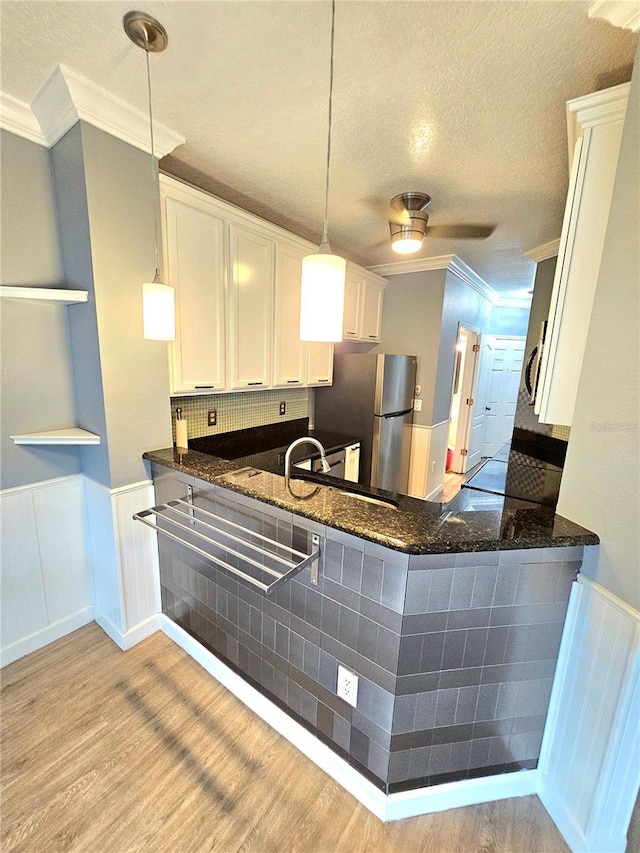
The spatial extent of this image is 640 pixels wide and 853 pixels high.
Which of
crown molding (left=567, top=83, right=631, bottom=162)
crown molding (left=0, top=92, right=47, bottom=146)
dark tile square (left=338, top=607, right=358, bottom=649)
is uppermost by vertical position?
crown molding (left=0, top=92, right=47, bottom=146)

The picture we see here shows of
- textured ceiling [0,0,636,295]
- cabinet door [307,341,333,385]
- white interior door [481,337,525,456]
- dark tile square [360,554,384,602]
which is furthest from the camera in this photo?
white interior door [481,337,525,456]

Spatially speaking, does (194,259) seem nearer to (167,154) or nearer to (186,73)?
(167,154)

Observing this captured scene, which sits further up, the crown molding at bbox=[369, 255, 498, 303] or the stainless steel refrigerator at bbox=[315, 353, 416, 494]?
the crown molding at bbox=[369, 255, 498, 303]

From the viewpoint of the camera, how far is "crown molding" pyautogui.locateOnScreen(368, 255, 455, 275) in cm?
324

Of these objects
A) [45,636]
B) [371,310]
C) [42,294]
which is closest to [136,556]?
[45,636]

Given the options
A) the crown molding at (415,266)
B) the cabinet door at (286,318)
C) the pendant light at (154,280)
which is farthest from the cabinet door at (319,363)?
the pendant light at (154,280)

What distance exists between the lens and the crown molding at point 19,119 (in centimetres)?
141

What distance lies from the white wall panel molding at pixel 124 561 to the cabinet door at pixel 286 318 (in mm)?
1217

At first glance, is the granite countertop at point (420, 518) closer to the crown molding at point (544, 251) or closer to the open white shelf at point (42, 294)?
the open white shelf at point (42, 294)

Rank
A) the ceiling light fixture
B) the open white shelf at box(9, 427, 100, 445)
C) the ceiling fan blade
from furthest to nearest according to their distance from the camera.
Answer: the ceiling fan blade
the ceiling light fixture
the open white shelf at box(9, 427, 100, 445)

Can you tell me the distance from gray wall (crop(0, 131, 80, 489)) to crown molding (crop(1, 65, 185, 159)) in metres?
0.07

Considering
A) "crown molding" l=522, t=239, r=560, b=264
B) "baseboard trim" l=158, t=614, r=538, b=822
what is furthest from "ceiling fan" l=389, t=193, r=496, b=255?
"baseboard trim" l=158, t=614, r=538, b=822

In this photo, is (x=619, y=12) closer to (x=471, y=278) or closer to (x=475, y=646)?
(x=475, y=646)

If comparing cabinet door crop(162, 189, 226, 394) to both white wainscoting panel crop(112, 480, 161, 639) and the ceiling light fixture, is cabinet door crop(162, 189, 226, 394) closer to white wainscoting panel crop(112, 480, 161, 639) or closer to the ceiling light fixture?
white wainscoting panel crop(112, 480, 161, 639)
